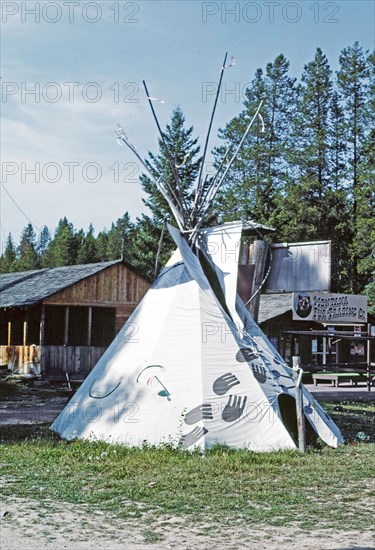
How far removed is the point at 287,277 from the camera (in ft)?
40.9

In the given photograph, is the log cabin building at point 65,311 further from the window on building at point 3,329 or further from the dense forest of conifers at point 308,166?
the dense forest of conifers at point 308,166

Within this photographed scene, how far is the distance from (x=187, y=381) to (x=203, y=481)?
2.61m

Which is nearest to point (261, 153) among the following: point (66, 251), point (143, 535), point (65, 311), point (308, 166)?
point (308, 166)

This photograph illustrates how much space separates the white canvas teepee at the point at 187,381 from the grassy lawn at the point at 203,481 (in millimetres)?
402

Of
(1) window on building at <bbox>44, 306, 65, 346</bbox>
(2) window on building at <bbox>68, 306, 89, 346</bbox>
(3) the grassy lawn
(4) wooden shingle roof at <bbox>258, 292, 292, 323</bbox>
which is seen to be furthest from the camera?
(4) wooden shingle roof at <bbox>258, 292, 292, 323</bbox>

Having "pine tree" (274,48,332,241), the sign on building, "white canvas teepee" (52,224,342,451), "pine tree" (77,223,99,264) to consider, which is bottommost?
"white canvas teepee" (52,224,342,451)

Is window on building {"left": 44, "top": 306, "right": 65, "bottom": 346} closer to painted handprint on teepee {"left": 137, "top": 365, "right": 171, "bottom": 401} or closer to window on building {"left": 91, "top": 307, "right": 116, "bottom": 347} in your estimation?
window on building {"left": 91, "top": 307, "right": 116, "bottom": 347}

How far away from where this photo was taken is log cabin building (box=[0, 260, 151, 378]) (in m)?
28.2

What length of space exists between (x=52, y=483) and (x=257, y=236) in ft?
19.3

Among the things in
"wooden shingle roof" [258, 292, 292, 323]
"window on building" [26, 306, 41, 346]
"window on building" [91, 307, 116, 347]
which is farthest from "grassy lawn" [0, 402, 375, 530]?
"wooden shingle roof" [258, 292, 292, 323]

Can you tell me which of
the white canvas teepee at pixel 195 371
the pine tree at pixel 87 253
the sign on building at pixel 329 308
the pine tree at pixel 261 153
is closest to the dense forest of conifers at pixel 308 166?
the pine tree at pixel 261 153

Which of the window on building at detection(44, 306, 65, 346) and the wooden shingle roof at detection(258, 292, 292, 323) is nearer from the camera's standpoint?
the window on building at detection(44, 306, 65, 346)

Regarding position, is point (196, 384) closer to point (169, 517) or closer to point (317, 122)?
point (169, 517)

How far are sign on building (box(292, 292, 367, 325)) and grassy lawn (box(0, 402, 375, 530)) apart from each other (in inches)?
1014
